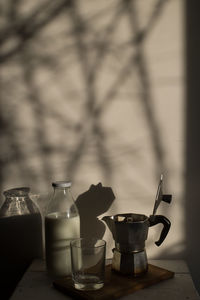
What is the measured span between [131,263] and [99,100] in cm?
55

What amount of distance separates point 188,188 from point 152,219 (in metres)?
0.22

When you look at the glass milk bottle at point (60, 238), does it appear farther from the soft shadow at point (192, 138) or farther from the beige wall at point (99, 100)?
the soft shadow at point (192, 138)

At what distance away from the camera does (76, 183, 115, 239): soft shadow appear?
150 centimetres

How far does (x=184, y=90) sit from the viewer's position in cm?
144

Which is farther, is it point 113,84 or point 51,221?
point 113,84

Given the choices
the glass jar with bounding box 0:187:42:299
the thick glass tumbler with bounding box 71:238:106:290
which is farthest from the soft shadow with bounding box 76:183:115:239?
the thick glass tumbler with bounding box 71:238:106:290

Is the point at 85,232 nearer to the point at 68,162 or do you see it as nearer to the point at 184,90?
the point at 68,162

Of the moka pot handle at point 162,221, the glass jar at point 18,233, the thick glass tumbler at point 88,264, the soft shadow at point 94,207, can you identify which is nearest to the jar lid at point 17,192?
the glass jar at point 18,233

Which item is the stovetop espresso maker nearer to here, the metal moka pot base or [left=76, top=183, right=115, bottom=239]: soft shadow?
the metal moka pot base

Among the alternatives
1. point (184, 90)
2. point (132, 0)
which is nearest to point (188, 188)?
point (184, 90)

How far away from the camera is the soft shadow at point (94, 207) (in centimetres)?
150

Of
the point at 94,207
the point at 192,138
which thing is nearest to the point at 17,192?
the point at 94,207

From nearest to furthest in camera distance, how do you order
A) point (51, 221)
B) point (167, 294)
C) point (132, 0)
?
point (167, 294) < point (51, 221) < point (132, 0)

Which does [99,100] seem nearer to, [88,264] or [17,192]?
[17,192]
